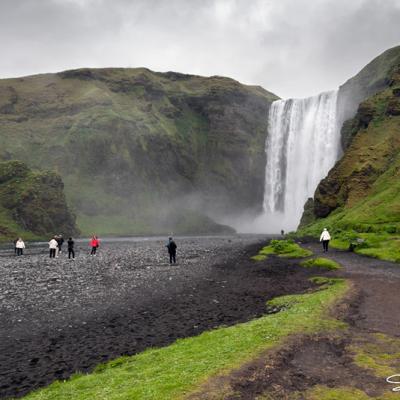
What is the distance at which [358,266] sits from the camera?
33625 mm

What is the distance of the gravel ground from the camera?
1541 centimetres

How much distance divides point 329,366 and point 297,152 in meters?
134

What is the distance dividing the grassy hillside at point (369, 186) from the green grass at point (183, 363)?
96.0 feet

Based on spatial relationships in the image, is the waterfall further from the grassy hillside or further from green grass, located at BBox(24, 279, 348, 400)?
green grass, located at BBox(24, 279, 348, 400)

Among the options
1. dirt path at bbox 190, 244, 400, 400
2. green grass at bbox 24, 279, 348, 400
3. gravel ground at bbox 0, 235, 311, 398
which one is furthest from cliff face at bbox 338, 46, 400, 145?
green grass at bbox 24, 279, 348, 400

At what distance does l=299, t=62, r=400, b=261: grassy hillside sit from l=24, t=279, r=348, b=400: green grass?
29262 millimetres

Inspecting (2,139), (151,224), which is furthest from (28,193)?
(2,139)

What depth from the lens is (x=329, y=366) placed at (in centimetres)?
1188

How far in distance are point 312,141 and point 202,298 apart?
11505 cm

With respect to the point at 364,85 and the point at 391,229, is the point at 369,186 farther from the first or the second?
the point at 364,85

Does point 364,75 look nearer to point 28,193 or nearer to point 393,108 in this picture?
point 393,108

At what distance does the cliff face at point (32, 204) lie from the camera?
129750 mm

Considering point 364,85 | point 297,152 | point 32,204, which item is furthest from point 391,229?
point 32,204

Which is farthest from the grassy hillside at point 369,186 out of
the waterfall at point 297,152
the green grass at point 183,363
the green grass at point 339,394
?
the green grass at point 339,394
